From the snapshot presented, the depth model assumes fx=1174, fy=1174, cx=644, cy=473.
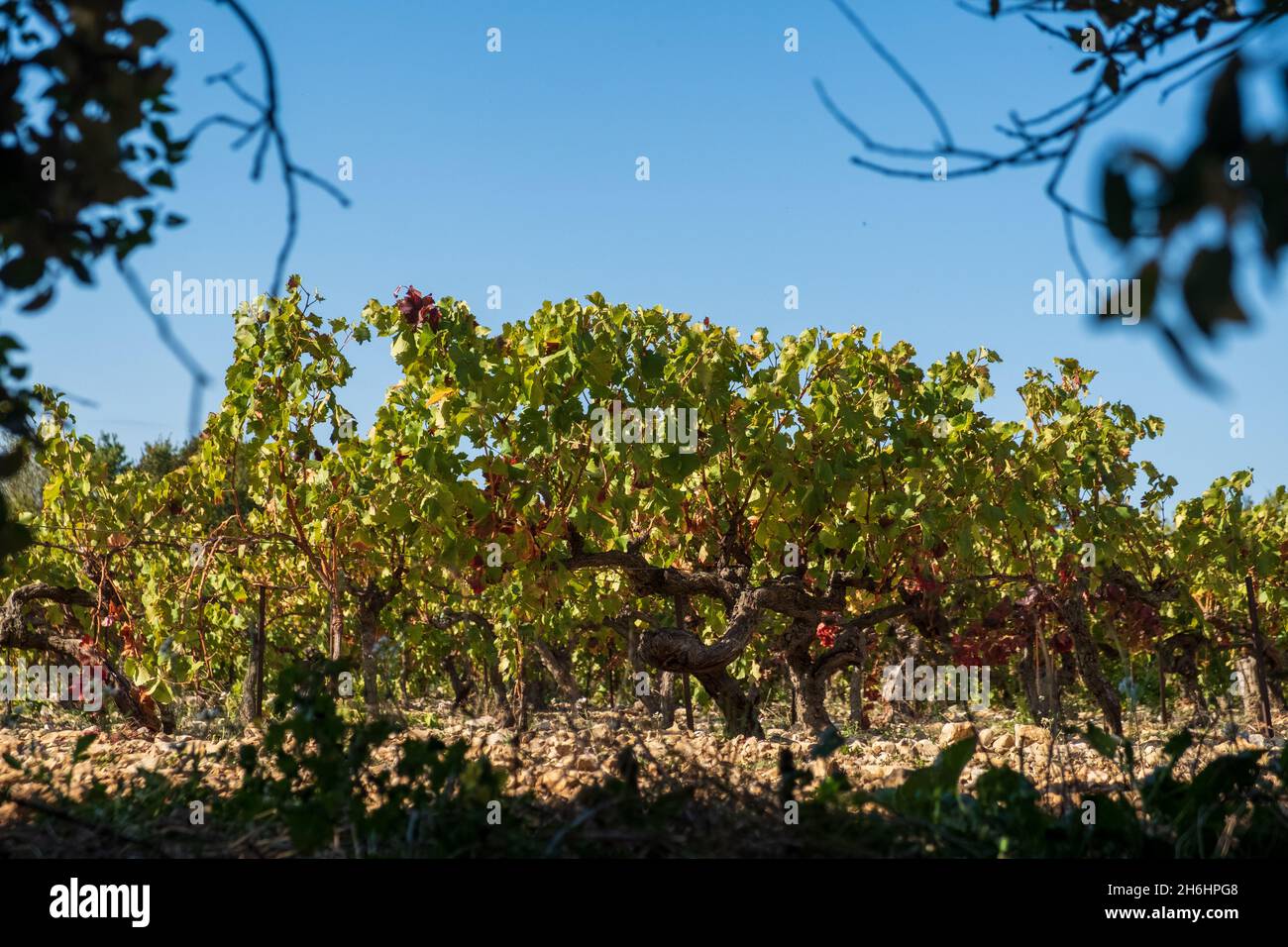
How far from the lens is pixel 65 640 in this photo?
10.8 meters

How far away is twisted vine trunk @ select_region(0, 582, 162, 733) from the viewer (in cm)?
934

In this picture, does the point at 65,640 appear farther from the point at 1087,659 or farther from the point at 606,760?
the point at 1087,659

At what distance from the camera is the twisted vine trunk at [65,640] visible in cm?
934

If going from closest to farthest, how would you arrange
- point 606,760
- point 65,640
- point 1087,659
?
1. point 606,760
2. point 1087,659
3. point 65,640

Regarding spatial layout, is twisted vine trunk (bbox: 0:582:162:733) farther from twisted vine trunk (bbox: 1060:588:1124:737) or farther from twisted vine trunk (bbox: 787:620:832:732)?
twisted vine trunk (bbox: 1060:588:1124:737)

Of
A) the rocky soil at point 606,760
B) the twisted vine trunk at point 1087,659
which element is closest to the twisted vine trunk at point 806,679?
the rocky soil at point 606,760

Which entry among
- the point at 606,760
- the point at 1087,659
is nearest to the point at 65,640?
the point at 606,760

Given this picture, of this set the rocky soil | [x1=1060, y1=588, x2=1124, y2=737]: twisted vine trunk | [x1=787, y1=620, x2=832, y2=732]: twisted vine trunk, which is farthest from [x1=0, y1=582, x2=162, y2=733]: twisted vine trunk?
[x1=1060, y1=588, x2=1124, y2=737]: twisted vine trunk

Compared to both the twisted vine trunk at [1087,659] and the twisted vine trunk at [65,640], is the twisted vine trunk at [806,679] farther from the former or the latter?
the twisted vine trunk at [65,640]

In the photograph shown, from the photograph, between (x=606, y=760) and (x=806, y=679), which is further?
(x=806, y=679)
